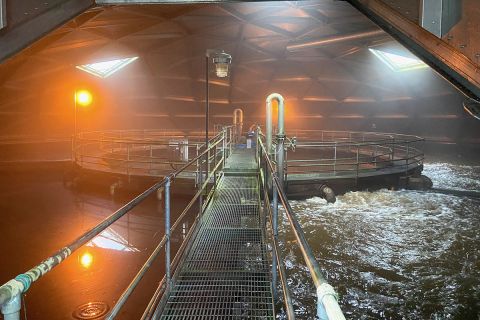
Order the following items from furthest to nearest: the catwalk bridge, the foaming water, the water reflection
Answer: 1. the foaming water
2. the water reflection
3. the catwalk bridge

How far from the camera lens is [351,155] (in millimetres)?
21516

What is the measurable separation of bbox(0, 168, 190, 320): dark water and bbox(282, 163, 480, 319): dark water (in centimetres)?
322

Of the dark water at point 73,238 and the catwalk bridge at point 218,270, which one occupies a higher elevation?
the catwalk bridge at point 218,270

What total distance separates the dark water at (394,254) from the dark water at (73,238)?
3215mm

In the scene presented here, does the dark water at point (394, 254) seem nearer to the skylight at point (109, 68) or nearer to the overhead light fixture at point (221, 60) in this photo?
the overhead light fixture at point (221, 60)

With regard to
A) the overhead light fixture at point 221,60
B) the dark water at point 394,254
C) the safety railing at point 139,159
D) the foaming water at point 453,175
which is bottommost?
the dark water at point 394,254

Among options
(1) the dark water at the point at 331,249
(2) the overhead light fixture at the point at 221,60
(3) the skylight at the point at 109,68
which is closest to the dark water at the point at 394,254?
(1) the dark water at the point at 331,249

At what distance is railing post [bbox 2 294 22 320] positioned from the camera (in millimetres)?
1361

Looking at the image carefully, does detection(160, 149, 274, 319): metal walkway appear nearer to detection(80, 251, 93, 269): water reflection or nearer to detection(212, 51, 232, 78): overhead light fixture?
detection(80, 251, 93, 269): water reflection

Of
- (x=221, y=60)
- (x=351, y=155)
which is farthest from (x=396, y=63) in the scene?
(x=221, y=60)

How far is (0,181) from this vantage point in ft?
49.2

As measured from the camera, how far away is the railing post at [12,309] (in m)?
1.36

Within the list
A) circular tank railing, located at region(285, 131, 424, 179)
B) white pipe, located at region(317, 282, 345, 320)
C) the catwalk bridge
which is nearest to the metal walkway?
the catwalk bridge

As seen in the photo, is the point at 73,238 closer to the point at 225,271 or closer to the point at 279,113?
the point at 225,271
